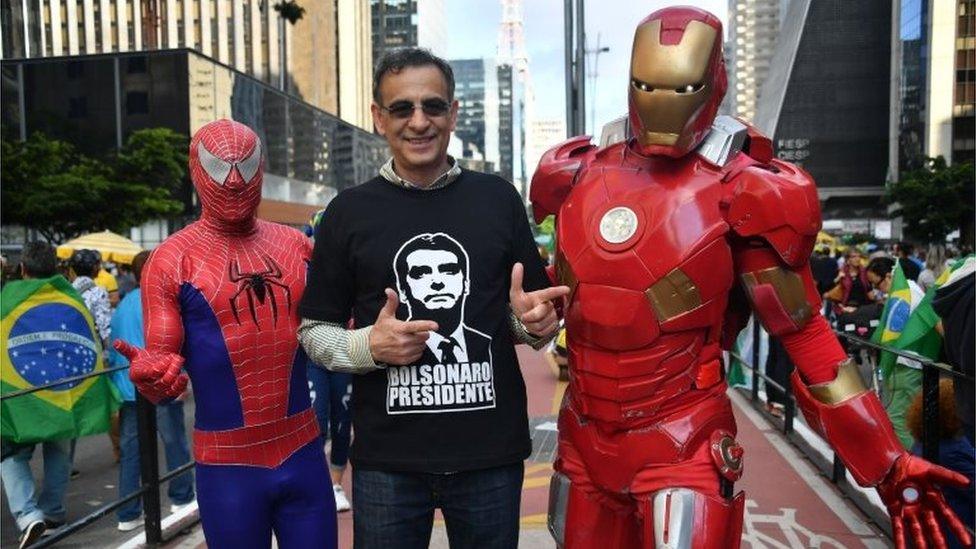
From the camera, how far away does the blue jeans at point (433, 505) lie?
194 centimetres

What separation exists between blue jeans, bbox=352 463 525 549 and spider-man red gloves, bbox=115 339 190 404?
58cm

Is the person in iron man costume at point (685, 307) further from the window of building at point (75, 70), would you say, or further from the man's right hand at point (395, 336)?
the window of building at point (75, 70)

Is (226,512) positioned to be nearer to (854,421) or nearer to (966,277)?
(854,421)

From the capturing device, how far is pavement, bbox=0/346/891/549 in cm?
399

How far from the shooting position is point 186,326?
2342mm

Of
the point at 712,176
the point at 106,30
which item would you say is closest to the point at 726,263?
the point at 712,176

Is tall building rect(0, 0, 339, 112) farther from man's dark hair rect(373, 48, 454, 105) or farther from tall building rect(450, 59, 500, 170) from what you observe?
tall building rect(450, 59, 500, 170)

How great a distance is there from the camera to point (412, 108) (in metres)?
1.96

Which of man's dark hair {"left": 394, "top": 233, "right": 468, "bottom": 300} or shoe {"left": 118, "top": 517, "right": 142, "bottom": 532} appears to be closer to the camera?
man's dark hair {"left": 394, "top": 233, "right": 468, "bottom": 300}

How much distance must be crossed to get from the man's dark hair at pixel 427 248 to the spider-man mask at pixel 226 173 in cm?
71

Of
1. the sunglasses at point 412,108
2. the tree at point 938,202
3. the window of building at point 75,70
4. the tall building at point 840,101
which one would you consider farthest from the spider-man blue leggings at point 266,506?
the tall building at point 840,101

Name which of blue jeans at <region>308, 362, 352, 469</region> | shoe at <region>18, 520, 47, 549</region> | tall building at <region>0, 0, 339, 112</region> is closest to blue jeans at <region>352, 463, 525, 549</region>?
blue jeans at <region>308, 362, 352, 469</region>

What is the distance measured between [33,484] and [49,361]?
729 millimetres

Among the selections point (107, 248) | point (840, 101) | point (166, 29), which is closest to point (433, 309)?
point (107, 248)
